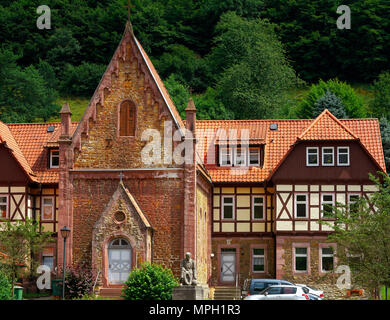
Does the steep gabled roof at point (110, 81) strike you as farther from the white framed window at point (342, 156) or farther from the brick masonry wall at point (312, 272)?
the white framed window at point (342, 156)

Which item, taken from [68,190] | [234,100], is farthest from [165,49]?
[68,190]

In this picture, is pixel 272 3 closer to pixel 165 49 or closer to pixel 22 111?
pixel 165 49

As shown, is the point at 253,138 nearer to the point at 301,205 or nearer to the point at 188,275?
the point at 301,205

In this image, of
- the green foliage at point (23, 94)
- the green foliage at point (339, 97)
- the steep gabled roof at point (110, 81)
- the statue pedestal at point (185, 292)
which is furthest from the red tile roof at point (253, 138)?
the green foliage at point (23, 94)

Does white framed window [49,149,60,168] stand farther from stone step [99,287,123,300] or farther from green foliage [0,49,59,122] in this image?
green foliage [0,49,59,122]

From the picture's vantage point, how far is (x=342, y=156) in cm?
5512

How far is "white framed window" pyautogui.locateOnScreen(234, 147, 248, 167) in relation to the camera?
57.8 m

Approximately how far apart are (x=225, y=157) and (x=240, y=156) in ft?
3.00

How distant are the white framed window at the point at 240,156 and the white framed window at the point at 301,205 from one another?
4494 millimetres

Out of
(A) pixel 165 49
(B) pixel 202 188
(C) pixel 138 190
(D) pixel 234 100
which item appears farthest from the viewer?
(A) pixel 165 49

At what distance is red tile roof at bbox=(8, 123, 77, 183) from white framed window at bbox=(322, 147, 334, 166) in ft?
50.8

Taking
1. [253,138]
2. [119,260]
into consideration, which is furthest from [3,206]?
[253,138]

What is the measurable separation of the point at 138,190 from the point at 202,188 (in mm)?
4797

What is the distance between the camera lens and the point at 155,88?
5047cm
